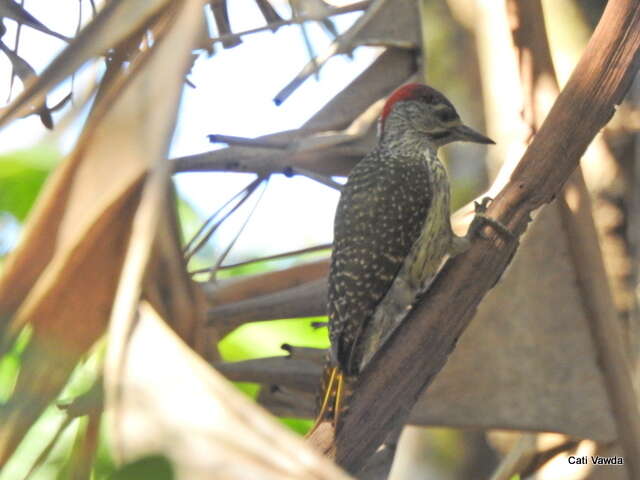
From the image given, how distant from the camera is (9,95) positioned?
2.23m

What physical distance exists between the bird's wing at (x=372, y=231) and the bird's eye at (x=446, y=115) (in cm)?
20

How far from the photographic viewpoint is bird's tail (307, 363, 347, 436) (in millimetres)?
2426

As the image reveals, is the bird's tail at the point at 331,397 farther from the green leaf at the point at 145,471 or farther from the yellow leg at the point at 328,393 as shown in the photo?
the green leaf at the point at 145,471

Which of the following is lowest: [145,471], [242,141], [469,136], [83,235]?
[145,471]

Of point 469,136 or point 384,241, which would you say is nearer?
point 469,136

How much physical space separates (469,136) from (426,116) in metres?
Result: 0.36

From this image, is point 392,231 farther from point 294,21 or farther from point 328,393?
point 294,21

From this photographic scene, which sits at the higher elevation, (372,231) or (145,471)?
(372,231)

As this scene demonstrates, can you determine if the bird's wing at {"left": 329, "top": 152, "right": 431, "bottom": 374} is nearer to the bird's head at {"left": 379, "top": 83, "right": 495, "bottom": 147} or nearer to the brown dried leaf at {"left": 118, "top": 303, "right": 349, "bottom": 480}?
the bird's head at {"left": 379, "top": 83, "right": 495, "bottom": 147}

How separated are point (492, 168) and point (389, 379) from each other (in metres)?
1.25

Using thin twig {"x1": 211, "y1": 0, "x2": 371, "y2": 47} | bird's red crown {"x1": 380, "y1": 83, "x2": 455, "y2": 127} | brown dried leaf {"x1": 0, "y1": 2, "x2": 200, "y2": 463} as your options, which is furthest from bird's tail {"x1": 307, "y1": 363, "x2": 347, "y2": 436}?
brown dried leaf {"x1": 0, "y1": 2, "x2": 200, "y2": 463}

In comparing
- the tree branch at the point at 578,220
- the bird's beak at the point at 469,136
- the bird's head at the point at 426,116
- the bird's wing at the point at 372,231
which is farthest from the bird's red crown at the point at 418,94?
the tree branch at the point at 578,220

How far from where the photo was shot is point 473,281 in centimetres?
244

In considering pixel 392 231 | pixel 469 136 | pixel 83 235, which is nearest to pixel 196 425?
pixel 83 235
